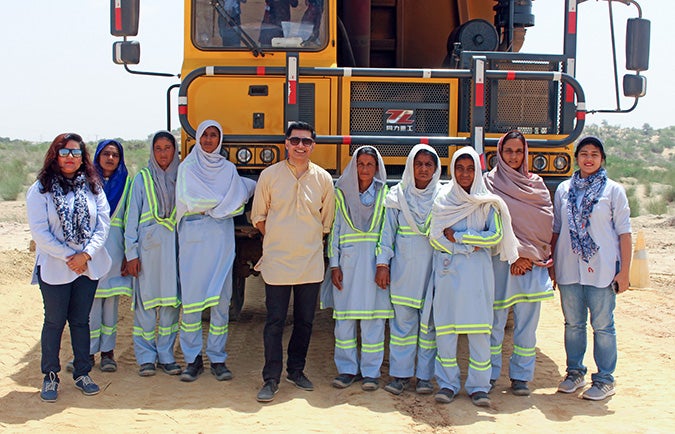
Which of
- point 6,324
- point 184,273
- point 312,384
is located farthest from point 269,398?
point 6,324

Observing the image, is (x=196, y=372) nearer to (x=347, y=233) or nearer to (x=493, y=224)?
Answer: (x=347, y=233)

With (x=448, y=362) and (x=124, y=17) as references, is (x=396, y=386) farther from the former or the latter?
(x=124, y=17)

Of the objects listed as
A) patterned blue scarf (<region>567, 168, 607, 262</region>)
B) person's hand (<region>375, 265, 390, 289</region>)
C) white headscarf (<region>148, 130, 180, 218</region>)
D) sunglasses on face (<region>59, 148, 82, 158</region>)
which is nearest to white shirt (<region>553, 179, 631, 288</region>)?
patterned blue scarf (<region>567, 168, 607, 262</region>)

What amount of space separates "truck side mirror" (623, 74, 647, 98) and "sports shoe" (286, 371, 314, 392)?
11.5 feet

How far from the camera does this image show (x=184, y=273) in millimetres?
5703

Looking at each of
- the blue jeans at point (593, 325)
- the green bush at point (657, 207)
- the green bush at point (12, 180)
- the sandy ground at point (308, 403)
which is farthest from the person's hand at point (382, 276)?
the green bush at point (12, 180)

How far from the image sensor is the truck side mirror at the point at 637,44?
6.53m

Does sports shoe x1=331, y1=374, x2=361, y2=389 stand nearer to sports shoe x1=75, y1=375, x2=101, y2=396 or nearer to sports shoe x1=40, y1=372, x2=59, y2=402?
sports shoe x1=75, y1=375, x2=101, y2=396

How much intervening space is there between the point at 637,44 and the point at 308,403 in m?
3.88

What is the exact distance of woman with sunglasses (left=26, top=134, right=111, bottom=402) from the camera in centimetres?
516

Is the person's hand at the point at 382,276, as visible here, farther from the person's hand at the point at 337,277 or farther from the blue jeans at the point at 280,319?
the blue jeans at the point at 280,319

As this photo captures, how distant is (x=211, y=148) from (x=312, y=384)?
5.84 feet

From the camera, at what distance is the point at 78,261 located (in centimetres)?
515

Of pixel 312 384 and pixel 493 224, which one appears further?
pixel 312 384
